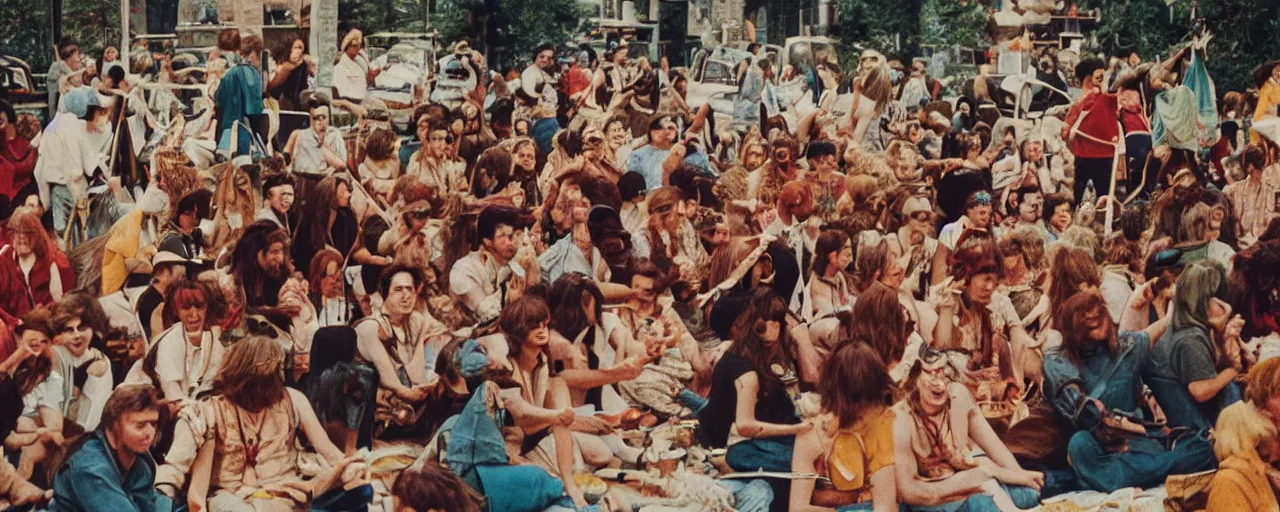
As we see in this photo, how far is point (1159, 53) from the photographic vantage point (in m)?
18.0

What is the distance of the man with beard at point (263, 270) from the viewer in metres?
16.5

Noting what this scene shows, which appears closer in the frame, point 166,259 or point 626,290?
point 166,259

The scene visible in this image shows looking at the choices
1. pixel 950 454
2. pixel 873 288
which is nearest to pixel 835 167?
pixel 873 288

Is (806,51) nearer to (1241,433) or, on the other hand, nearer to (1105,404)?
(1105,404)

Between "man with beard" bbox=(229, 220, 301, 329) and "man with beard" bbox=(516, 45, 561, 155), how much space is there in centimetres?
179

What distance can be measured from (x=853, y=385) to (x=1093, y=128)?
101 inches

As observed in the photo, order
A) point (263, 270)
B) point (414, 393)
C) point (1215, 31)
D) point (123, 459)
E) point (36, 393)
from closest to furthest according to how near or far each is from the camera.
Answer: point (123, 459) → point (36, 393) → point (414, 393) → point (263, 270) → point (1215, 31)

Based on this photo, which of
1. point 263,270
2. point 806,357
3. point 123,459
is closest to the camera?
point 123,459

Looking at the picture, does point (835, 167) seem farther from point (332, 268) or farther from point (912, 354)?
point (332, 268)

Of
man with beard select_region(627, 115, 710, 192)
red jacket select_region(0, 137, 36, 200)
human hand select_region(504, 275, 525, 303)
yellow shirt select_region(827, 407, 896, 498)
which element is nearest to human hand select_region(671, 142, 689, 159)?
man with beard select_region(627, 115, 710, 192)

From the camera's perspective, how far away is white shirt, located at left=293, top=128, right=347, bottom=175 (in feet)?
55.6

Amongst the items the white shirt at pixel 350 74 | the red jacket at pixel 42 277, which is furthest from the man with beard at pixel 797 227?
the red jacket at pixel 42 277

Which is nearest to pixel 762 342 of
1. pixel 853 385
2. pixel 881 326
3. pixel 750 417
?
pixel 750 417

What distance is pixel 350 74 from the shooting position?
17047mm
